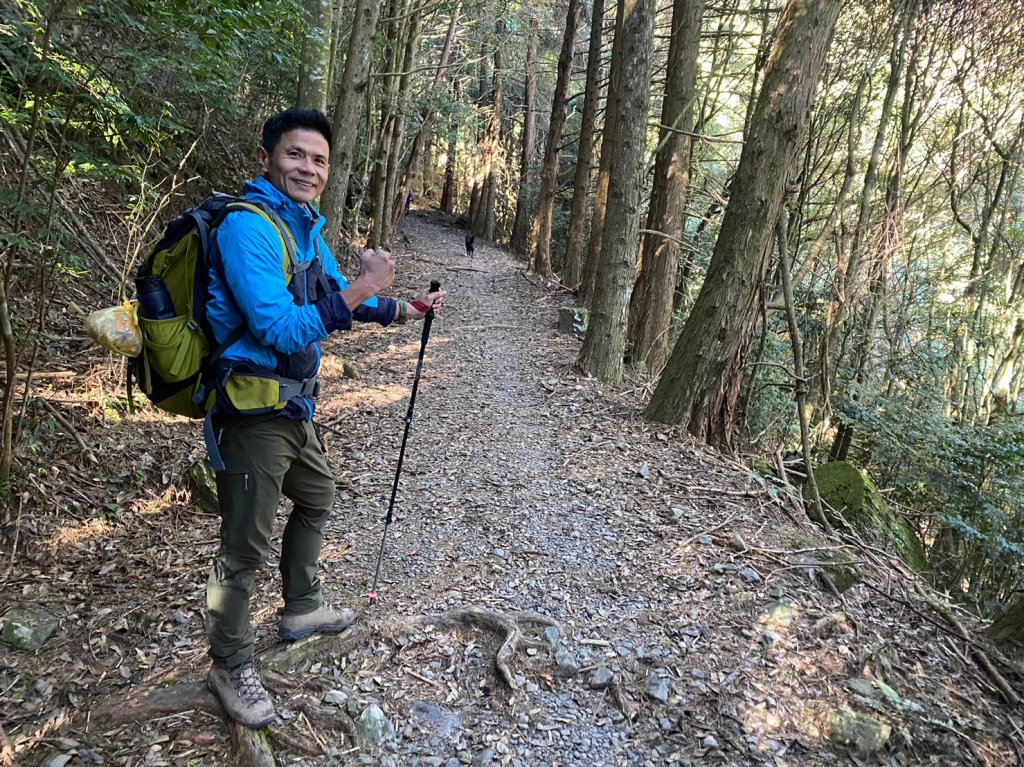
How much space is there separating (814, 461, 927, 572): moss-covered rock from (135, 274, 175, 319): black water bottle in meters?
6.01

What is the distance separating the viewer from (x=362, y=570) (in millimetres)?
3711

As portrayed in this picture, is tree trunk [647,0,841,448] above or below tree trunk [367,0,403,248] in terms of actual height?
below

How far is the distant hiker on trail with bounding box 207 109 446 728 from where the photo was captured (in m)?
2.10

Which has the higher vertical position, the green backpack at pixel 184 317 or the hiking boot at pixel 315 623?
the green backpack at pixel 184 317

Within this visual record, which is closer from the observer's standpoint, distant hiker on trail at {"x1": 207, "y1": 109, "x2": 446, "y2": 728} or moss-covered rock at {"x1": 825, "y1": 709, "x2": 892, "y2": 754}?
distant hiker on trail at {"x1": 207, "y1": 109, "x2": 446, "y2": 728}

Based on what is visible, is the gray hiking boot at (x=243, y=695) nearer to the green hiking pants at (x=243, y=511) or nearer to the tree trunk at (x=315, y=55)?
the green hiking pants at (x=243, y=511)

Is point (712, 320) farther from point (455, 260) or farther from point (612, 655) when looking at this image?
point (455, 260)

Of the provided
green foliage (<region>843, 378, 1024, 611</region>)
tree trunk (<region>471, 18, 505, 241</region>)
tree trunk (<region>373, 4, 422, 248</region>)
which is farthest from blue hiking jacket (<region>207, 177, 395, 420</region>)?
tree trunk (<region>471, 18, 505, 241</region>)

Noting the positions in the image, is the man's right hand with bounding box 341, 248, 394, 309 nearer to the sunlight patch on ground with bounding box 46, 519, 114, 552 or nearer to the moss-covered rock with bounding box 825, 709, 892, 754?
the moss-covered rock with bounding box 825, 709, 892, 754

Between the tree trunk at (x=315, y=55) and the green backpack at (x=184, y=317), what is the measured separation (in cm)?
574

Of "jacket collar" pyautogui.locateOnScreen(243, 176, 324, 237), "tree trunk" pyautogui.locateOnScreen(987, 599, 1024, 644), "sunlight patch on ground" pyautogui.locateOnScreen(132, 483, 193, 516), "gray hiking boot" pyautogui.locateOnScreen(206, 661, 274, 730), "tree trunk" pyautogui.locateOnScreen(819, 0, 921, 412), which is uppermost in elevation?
"tree trunk" pyautogui.locateOnScreen(819, 0, 921, 412)

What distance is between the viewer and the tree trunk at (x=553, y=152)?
1420cm

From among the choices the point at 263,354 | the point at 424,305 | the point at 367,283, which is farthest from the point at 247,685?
the point at 424,305

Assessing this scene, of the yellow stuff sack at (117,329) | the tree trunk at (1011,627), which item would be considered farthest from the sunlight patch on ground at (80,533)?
the tree trunk at (1011,627)
